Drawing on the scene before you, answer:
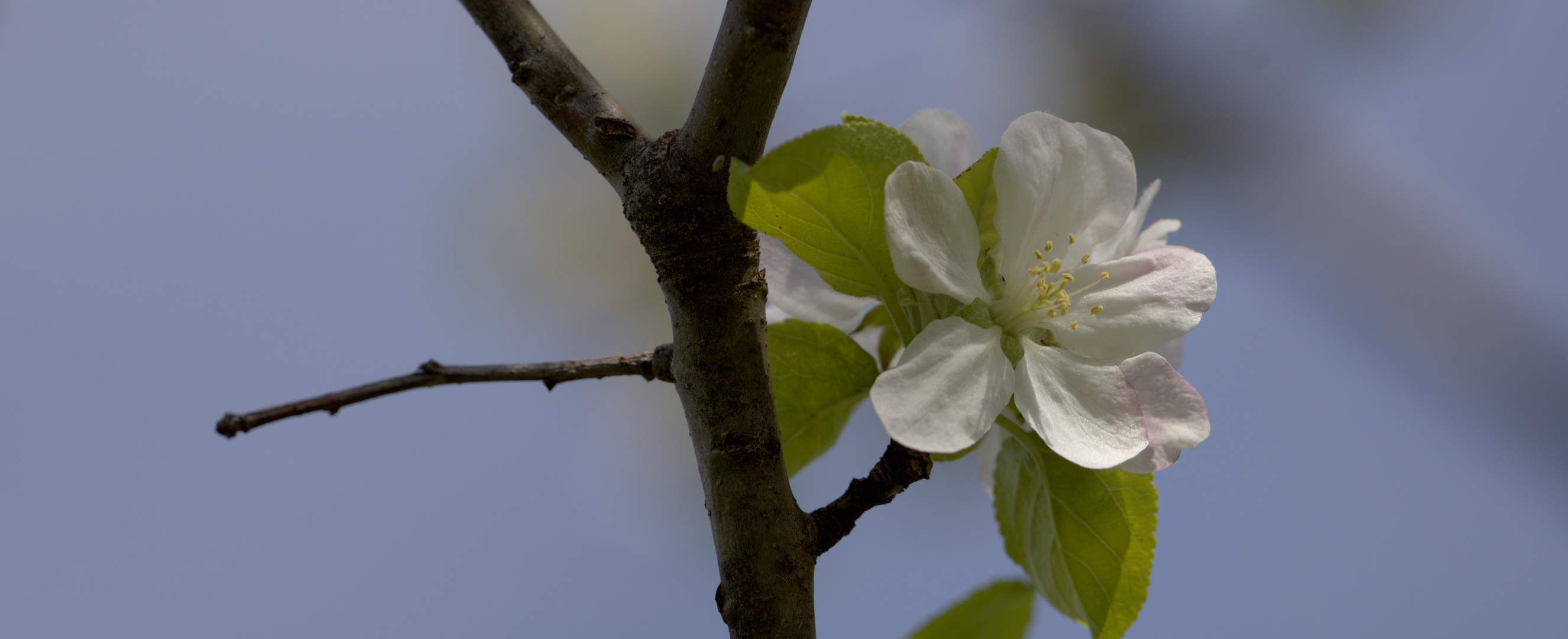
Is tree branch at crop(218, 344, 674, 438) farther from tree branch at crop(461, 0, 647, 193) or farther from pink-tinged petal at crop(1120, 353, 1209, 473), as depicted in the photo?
pink-tinged petal at crop(1120, 353, 1209, 473)

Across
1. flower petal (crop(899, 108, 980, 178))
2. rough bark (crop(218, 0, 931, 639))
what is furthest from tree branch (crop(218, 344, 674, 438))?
flower petal (crop(899, 108, 980, 178))

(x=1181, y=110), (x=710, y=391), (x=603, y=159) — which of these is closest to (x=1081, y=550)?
(x=710, y=391)

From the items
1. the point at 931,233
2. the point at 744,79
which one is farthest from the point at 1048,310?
the point at 744,79

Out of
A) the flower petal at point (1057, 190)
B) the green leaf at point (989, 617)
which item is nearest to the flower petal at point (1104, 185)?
the flower petal at point (1057, 190)

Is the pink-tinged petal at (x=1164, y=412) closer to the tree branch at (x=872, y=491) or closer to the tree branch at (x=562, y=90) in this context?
the tree branch at (x=872, y=491)

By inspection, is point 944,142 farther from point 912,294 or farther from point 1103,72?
point 1103,72

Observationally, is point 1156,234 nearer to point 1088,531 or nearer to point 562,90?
point 1088,531
